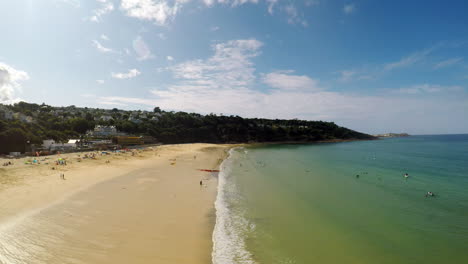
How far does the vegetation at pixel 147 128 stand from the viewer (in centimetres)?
4100

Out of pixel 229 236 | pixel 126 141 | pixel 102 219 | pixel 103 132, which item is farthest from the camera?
pixel 103 132

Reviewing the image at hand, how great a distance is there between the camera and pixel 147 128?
69.5 meters

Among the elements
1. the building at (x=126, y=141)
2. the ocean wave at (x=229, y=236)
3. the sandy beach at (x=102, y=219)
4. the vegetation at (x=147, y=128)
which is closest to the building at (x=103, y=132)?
the building at (x=126, y=141)

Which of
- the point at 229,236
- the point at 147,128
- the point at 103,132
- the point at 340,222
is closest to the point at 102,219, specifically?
the point at 229,236

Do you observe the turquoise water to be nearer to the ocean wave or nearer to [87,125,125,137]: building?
the ocean wave

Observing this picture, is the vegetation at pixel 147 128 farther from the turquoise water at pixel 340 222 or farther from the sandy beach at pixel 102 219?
the turquoise water at pixel 340 222

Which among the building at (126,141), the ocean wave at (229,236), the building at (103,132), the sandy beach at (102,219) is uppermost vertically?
the building at (103,132)

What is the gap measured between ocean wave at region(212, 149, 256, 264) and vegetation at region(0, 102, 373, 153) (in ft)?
131

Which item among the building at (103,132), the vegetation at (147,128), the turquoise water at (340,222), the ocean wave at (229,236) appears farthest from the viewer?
the building at (103,132)

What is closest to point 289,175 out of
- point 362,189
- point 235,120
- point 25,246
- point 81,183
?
point 362,189

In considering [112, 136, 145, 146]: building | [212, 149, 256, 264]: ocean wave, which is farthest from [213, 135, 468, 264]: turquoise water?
[112, 136, 145, 146]: building

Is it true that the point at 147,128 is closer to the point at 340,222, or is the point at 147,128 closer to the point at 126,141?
the point at 126,141

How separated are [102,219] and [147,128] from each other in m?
61.8

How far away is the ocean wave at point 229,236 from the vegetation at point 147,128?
131ft
